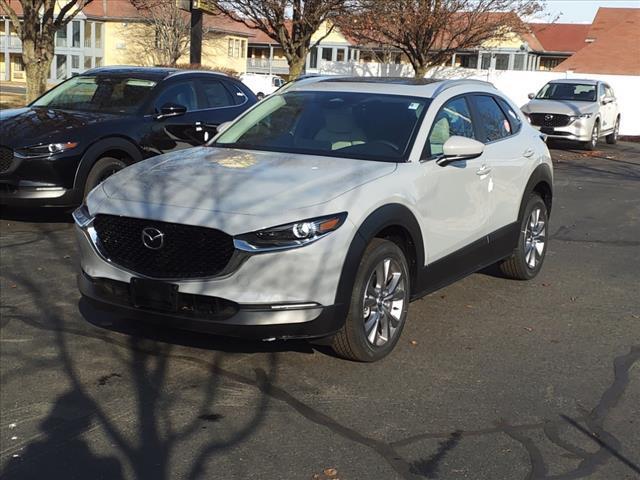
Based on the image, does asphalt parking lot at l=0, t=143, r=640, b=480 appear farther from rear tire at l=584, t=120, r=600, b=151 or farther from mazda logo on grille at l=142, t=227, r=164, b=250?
rear tire at l=584, t=120, r=600, b=151

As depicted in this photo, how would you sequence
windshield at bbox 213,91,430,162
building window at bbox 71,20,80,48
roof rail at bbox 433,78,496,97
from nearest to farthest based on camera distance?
windshield at bbox 213,91,430,162, roof rail at bbox 433,78,496,97, building window at bbox 71,20,80,48

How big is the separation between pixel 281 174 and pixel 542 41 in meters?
65.3

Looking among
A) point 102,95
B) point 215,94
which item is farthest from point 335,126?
point 215,94

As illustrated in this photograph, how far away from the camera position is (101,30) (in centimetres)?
6266

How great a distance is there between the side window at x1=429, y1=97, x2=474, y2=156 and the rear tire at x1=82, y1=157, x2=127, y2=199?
4.28 m

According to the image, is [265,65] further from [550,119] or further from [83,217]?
[83,217]

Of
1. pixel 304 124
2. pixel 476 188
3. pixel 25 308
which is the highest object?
pixel 304 124

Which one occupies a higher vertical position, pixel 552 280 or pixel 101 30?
pixel 101 30

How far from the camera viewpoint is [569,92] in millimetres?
22641

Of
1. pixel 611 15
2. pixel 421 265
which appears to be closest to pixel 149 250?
pixel 421 265

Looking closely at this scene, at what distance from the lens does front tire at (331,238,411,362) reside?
477 centimetres

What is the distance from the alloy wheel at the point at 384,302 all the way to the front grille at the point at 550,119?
16.9m

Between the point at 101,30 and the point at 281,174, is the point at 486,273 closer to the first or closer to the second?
the point at 281,174

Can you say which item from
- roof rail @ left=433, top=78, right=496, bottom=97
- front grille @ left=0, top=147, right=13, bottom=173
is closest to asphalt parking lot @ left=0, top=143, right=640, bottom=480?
roof rail @ left=433, top=78, right=496, bottom=97
